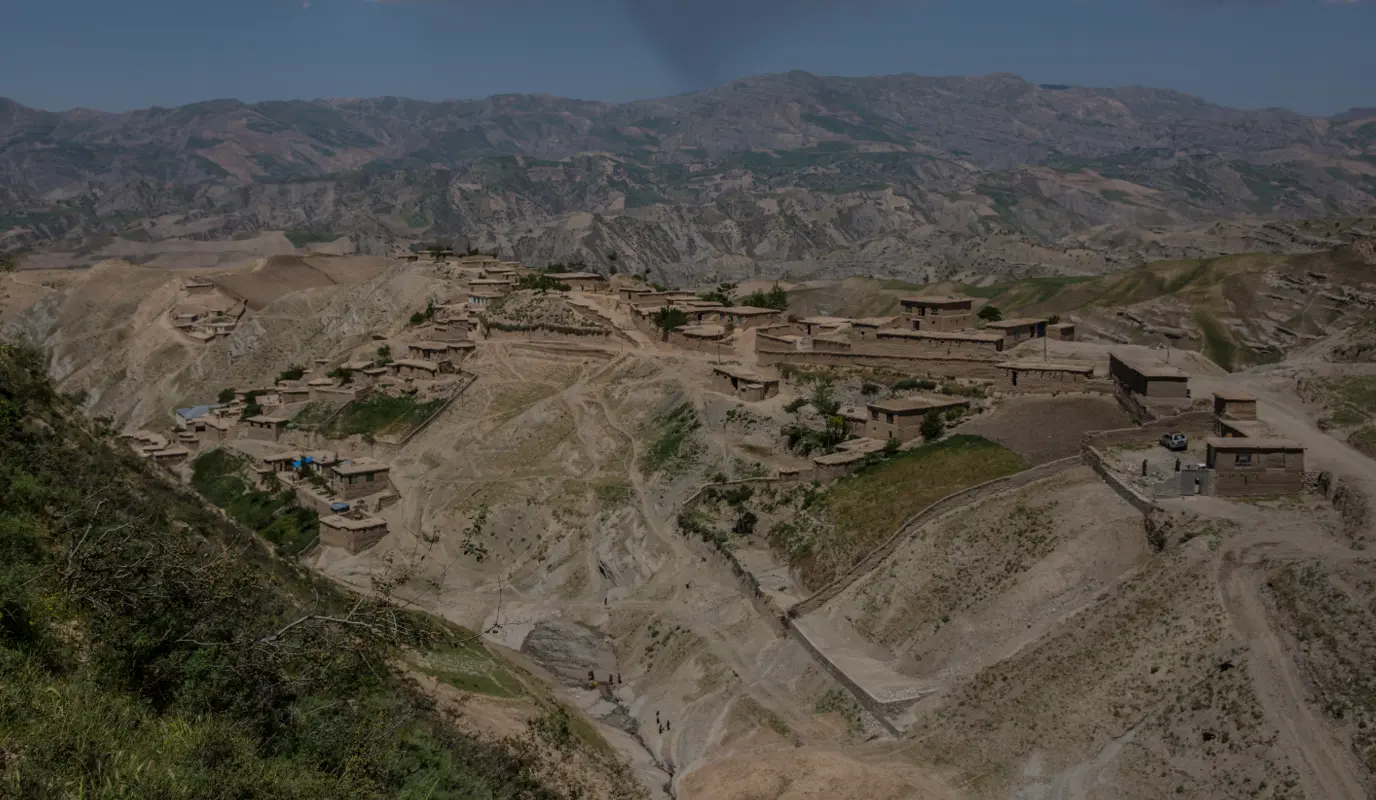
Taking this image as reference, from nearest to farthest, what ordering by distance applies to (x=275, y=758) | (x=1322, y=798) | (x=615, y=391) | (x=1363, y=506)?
(x=275, y=758) < (x=1322, y=798) < (x=1363, y=506) < (x=615, y=391)

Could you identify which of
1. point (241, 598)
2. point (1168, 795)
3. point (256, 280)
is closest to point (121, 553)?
point (241, 598)

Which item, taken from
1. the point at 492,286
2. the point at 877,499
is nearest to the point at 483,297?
the point at 492,286

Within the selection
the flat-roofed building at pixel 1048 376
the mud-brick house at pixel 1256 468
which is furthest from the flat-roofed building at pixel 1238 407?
the flat-roofed building at pixel 1048 376

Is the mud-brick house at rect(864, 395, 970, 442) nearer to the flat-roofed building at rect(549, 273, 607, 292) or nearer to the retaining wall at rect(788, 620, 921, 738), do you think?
the retaining wall at rect(788, 620, 921, 738)

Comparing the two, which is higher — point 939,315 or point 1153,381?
point 939,315

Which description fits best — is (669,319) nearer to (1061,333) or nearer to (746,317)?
(746,317)

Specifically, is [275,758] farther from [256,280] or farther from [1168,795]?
[256,280]
